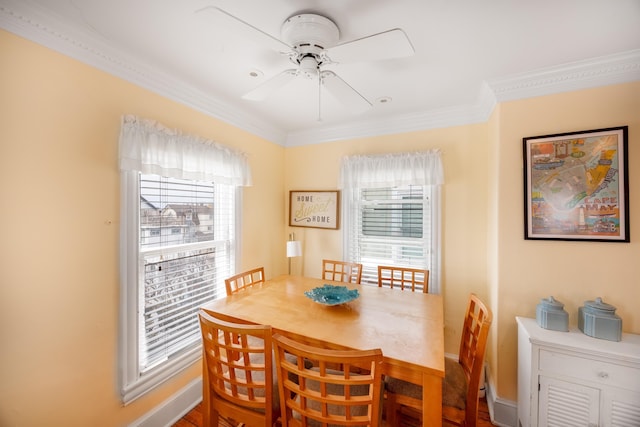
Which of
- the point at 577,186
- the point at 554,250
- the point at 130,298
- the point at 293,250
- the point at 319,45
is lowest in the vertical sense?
the point at 130,298

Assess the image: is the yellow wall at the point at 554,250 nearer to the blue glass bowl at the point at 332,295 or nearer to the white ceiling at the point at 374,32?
the white ceiling at the point at 374,32

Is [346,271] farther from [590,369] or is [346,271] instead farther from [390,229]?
[590,369]

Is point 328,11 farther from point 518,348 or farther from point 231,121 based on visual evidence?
point 518,348

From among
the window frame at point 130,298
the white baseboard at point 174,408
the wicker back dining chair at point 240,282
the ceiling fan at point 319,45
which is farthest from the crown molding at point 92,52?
the white baseboard at point 174,408

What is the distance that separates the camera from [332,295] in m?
1.85

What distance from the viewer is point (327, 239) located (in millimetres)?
3070

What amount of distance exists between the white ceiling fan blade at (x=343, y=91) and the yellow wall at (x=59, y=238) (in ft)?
4.30

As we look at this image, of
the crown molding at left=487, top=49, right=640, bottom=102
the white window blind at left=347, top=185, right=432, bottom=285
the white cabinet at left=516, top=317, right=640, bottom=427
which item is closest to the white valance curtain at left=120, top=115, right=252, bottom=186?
the white window blind at left=347, top=185, right=432, bottom=285

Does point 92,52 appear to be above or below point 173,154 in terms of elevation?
above

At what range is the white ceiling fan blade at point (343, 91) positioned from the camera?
1482mm

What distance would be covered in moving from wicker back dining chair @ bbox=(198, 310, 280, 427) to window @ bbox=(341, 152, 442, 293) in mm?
1794

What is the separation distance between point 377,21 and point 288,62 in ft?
2.11

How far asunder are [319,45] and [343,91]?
0.31 m

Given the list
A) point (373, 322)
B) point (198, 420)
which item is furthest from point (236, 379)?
point (198, 420)
